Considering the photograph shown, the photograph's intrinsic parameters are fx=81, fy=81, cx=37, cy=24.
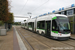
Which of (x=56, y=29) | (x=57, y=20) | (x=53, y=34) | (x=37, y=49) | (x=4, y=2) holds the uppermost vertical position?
(x=4, y=2)

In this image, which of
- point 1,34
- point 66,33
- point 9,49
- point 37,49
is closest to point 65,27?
point 66,33

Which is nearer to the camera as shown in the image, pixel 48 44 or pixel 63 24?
pixel 48 44

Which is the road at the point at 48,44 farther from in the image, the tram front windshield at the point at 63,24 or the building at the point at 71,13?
the building at the point at 71,13

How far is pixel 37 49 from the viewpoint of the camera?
243 inches

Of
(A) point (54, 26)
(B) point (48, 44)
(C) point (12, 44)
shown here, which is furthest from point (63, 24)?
(C) point (12, 44)

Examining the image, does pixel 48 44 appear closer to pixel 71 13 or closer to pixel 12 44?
A: pixel 12 44

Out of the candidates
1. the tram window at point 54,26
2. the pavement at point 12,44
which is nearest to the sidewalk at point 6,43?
the pavement at point 12,44

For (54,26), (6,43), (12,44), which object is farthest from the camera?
(54,26)

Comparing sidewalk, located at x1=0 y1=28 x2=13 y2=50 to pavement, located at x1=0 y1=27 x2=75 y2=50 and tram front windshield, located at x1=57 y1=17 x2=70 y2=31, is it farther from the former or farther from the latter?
tram front windshield, located at x1=57 y1=17 x2=70 y2=31

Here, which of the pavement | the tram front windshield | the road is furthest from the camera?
the tram front windshield

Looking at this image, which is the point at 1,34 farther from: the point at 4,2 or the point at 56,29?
the point at 56,29

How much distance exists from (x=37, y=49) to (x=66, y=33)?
4.65 meters

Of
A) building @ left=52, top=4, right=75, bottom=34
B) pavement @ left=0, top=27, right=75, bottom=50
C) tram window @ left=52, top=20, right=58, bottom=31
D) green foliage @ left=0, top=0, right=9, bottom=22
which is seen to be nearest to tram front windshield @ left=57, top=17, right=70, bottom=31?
tram window @ left=52, top=20, right=58, bottom=31

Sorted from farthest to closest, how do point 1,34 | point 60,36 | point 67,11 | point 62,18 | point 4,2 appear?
point 67,11, point 1,34, point 62,18, point 60,36, point 4,2
